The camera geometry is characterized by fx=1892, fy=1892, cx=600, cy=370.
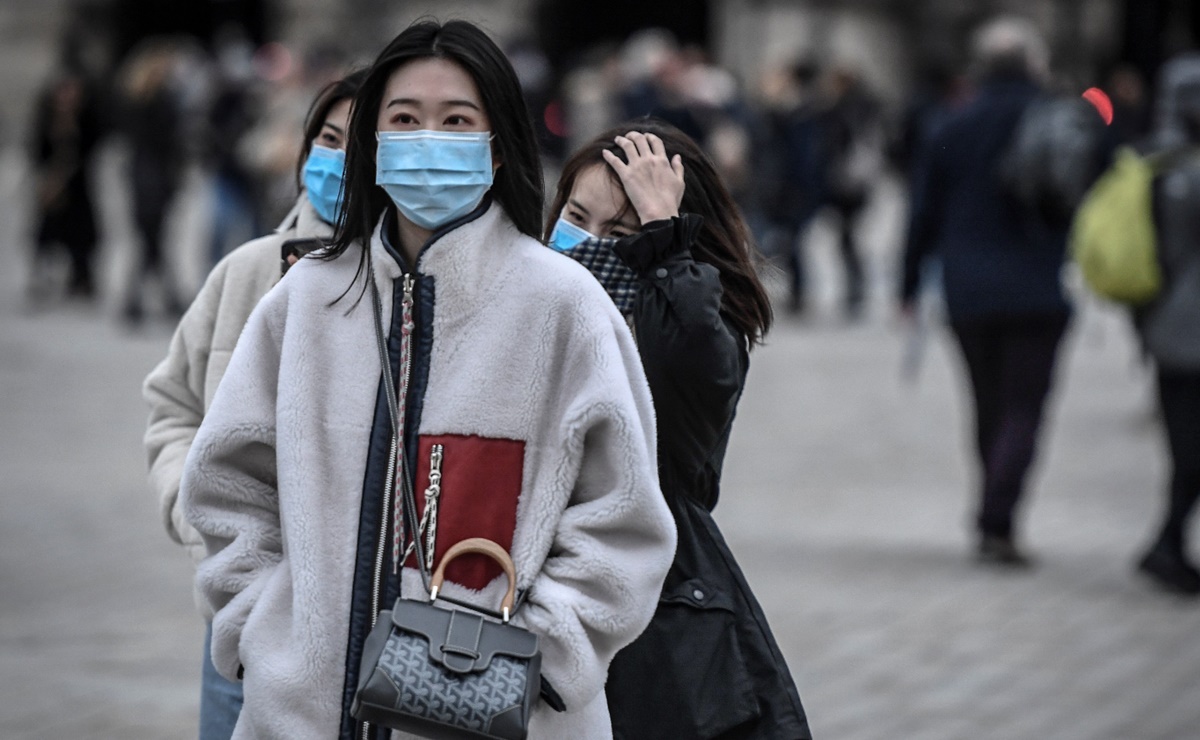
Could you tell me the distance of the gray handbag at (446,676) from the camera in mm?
2479

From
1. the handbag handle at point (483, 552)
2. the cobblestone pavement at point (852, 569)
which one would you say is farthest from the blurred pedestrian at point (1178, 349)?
the handbag handle at point (483, 552)

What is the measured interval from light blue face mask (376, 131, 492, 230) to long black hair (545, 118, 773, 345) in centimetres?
54

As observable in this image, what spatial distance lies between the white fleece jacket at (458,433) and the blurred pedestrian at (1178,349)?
4.69 meters

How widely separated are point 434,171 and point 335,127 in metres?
0.90

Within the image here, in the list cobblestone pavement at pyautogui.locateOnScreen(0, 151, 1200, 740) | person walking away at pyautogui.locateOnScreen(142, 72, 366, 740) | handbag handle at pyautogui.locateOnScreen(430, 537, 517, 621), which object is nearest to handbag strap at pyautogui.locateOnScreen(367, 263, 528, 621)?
handbag handle at pyautogui.locateOnScreen(430, 537, 517, 621)

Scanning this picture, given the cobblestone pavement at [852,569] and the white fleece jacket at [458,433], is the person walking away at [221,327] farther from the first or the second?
the cobblestone pavement at [852,569]

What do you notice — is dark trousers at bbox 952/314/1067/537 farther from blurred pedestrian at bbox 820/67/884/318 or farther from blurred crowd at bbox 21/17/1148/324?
blurred pedestrian at bbox 820/67/884/318

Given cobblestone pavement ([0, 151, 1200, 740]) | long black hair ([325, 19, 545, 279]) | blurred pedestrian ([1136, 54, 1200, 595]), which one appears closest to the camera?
long black hair ([325, 19, 545, 279])

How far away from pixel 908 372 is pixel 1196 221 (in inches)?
164

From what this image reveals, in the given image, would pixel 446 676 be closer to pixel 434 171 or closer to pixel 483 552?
pixel 483 552

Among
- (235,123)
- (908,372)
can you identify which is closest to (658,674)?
(908,372)

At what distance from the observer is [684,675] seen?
9.89ft

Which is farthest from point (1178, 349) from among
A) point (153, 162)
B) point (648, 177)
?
point (153, 162)

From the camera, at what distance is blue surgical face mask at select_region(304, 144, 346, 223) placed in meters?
3.43
